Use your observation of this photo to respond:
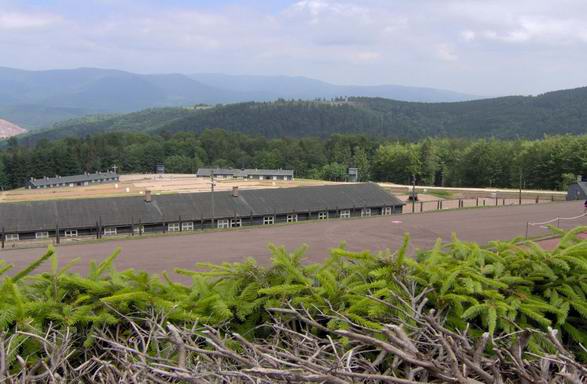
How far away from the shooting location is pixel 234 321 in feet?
15.7

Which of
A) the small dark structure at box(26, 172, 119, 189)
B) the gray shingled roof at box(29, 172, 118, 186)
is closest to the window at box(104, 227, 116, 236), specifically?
the small dark structure at box(26, 172, 119, 189)

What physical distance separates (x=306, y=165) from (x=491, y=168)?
129ft

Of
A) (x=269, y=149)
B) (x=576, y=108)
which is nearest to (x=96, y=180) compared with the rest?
(x=269, y=149)

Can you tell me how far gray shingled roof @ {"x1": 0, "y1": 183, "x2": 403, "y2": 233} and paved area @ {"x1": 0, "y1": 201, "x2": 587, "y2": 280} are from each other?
10638 millimetres

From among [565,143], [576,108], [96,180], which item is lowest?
[96,180]

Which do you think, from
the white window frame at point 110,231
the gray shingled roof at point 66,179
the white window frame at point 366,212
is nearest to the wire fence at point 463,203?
the white window frame at point 366,212

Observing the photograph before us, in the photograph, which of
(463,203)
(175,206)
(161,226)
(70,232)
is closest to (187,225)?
(161,226)

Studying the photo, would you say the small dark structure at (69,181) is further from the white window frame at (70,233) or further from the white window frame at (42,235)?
the white window frame at (70,233)

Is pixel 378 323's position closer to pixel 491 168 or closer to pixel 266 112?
pixel 491 168

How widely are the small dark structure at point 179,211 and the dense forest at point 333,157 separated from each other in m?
37.6

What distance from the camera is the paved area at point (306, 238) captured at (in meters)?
15.7

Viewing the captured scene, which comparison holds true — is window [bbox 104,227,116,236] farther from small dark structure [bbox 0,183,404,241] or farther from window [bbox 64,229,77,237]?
window [bbox 64,229,77,237]

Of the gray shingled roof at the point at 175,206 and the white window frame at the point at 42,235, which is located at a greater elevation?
the gray shingled roof at the point at 175,206

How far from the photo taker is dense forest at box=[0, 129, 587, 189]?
68188mm
